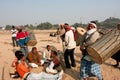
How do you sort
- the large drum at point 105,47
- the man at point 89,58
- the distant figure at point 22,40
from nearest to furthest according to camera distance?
the large drum at point 105,47, the man at point 89,58, the distant figure at point 22,40

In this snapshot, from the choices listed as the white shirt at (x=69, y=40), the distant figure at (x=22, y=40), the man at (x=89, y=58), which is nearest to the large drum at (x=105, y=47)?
the man at (x=89, y=58)

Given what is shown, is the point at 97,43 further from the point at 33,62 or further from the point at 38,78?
the point at 33,62

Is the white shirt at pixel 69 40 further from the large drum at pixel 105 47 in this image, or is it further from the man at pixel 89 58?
the large drum at pixel 105 47

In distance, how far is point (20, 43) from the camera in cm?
1184

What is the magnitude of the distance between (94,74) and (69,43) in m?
1.82

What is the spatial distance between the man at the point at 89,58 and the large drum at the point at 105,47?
0.22 m

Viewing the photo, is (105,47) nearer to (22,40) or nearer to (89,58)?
(89,58)

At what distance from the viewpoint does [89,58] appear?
7.92 meters

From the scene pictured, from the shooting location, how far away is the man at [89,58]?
7891 millimetres

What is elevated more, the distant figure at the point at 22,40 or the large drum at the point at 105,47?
the large drum at the point at 105,47

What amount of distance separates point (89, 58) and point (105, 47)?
0.59 metres

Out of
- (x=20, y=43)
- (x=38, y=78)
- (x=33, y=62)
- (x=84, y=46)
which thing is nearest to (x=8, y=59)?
(x=20, y=43)

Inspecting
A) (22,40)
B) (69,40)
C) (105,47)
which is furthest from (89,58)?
(22,40)

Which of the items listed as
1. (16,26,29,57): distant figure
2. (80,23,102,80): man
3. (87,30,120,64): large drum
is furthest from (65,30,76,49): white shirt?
(16,26,29,57): distant figure
